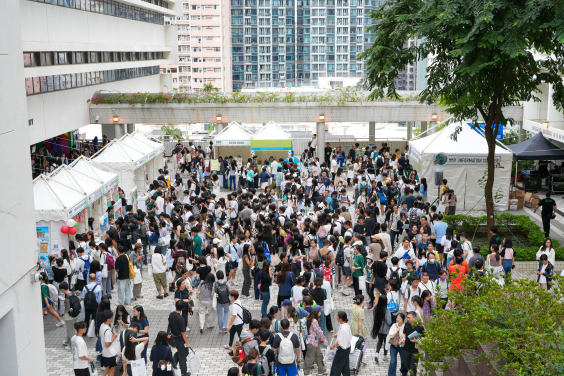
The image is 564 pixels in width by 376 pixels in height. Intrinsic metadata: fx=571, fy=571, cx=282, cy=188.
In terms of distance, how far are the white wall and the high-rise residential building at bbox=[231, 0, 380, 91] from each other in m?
98.0

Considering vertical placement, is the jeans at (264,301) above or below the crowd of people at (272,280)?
below

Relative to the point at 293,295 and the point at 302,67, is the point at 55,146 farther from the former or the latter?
the point at 302,67

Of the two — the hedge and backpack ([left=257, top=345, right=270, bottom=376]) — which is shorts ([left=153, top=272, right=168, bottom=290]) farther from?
the hedge

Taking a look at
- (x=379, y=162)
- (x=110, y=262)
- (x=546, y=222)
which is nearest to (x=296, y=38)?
(x=379, y=162)

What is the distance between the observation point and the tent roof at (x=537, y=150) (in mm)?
20250

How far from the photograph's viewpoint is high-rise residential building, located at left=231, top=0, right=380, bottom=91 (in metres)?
106

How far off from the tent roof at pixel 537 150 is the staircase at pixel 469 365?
14.7 m

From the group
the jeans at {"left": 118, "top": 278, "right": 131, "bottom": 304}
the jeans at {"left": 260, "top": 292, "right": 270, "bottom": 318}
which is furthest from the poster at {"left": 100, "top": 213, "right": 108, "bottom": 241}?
the jeans at {"left": 260, "top": 292, "right": 270, "bottom": 318}

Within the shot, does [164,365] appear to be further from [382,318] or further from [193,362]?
[382,318]

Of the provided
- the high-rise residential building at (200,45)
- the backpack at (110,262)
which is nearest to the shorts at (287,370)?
the backpack at (110,262)

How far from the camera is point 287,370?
7949 millimetres

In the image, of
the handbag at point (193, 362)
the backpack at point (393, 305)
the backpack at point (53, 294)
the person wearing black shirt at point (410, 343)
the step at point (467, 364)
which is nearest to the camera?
the step at point (467, 364)

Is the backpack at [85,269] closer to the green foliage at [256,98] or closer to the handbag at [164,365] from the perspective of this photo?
the handbag at [164,365]

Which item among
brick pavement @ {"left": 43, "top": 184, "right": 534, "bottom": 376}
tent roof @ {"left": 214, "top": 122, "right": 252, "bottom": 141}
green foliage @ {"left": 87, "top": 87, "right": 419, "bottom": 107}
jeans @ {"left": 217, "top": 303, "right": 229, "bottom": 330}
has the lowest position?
brick pavement @ {"left": 43, "top": 184, "right": 534, "bottom": 376}
